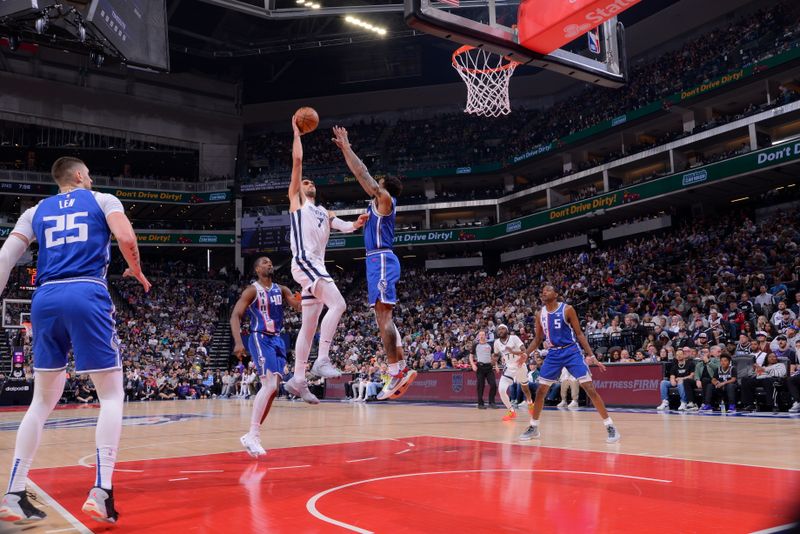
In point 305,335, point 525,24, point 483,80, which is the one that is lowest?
point 305,335

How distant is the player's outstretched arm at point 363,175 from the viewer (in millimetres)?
6402

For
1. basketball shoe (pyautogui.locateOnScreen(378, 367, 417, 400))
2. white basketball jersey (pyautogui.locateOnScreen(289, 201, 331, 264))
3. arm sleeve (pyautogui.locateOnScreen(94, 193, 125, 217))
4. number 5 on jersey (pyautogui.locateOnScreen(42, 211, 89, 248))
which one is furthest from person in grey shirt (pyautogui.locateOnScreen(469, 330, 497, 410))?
number 5 on jersey (pyautogui.locateOnScreen(42, 211, 89, 248))

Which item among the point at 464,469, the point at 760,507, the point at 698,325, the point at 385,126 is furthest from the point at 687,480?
the point at 385,126

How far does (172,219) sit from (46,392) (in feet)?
155

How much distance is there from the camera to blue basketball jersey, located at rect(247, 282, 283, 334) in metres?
7.92

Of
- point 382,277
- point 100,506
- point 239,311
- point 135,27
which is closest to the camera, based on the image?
point 100,506

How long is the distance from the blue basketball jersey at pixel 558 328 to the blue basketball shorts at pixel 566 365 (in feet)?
0.34

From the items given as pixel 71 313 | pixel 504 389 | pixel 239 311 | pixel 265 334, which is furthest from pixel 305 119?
pixel 504 389

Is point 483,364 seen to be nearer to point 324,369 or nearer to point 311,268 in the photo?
point 324,369

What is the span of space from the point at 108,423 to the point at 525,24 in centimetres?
619

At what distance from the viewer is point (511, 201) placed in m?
41.3

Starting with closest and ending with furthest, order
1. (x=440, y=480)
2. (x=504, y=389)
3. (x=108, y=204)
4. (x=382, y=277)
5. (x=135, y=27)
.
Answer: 1. (x=108, y=204)
2. (x=440, y=480)
3. (x=382, y=277)
4. (x=504, y=389)
5. (x=135, y=27)

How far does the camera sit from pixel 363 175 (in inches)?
252

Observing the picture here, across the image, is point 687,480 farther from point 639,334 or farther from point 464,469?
point 639,334
